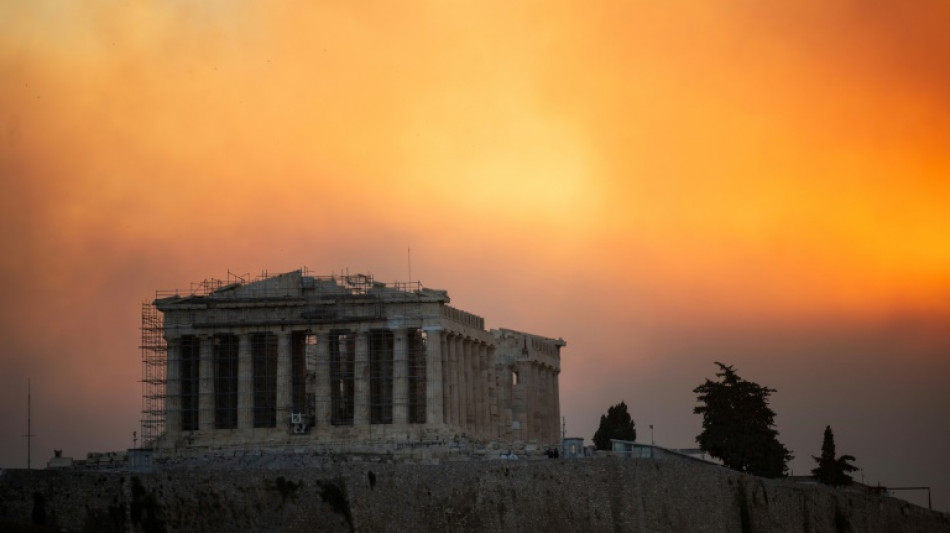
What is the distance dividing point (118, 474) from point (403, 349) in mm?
27231

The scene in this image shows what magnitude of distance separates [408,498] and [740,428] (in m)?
28.9

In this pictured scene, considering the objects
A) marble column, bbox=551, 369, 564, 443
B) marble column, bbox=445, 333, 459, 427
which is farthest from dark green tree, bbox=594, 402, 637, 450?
marble column, bbox=445, 333, 459, 427

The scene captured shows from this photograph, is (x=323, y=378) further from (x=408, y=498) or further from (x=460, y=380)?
(x=408, y=498)

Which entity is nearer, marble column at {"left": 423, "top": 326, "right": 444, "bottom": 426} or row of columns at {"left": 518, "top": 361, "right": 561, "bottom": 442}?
marble column at {"left": 423, "top": 326, "right": 444, "bottom": 426}

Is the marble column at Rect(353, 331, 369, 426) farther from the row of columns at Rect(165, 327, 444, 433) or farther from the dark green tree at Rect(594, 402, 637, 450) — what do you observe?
the dark green tree at Rect(594, 402, 637, 450)

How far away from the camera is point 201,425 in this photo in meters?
114

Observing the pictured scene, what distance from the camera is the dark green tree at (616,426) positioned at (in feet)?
452

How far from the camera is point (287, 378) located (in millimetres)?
114812

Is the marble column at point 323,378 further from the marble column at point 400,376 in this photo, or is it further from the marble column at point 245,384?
the marble column at point 400,376

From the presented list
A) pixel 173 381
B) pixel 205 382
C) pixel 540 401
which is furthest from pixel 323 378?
pixel 540 401

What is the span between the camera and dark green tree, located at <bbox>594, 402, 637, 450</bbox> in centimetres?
13788

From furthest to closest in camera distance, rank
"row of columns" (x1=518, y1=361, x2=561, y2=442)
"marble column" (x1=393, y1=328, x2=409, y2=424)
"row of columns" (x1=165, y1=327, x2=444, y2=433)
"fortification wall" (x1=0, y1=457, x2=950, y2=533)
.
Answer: "row of columns" (x1=518, y1=361, x2=561, y2=442) < "row of columns" (x1=165, y1=327, x2=444, y2=433) < "marble column" (x1=393, y1=328, x2=409, y2=424) < "fortification wall" (x1=0, y1=457, x2=950, y2=533)

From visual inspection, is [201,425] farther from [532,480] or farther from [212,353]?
[532,480]

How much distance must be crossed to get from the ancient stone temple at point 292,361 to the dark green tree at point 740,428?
12.9 m
